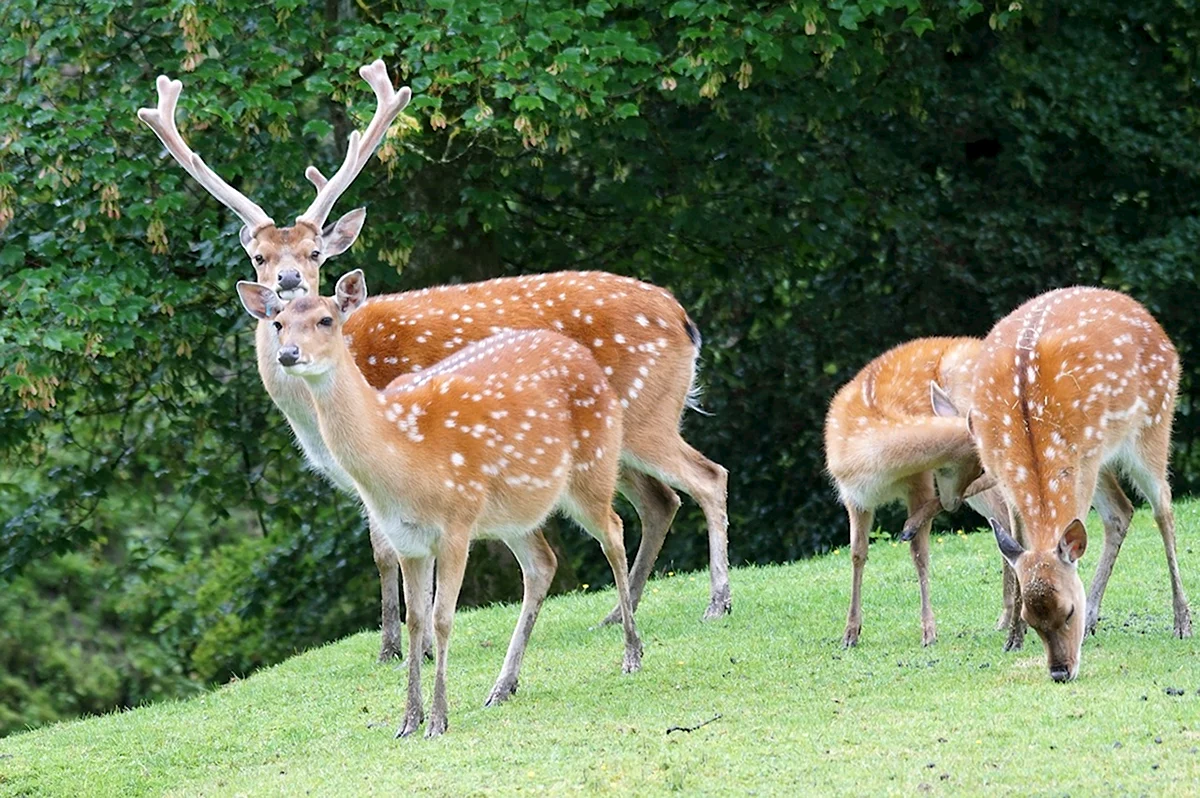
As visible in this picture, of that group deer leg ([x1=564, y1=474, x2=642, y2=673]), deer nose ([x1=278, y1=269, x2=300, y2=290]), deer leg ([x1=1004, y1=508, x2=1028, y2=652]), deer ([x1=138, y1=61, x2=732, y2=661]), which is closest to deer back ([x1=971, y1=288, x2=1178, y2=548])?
deer leg ([x1=1004, y1=508, x2=1028, y2=652])

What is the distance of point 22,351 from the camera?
11078mm

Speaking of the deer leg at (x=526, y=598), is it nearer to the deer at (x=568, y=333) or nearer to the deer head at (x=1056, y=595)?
the deer at (x=568, y=333)

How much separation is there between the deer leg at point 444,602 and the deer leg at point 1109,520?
9.09ft

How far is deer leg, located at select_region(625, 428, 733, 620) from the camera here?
30.7 ft

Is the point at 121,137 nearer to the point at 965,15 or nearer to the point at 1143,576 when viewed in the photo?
the point at 965,15

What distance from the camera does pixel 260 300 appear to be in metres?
7.41

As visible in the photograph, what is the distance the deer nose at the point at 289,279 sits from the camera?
8219 millimetres

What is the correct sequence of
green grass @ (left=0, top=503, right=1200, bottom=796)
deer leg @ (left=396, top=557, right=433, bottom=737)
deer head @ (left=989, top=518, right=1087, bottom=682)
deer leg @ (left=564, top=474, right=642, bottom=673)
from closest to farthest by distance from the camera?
green grass @ (left=0, top=503, right=1200, bottom=796)
deer head @ (left=989, top=518, right=1087, bottom=682)
deer leg @ (left=396, top=557, right=433, bottom=737)
deer leg @ (left=564, top=474, right=642, bottom=673)

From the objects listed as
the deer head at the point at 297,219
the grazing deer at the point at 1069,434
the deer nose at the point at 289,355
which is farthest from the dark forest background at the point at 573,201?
the deer nose at the point at 289,355

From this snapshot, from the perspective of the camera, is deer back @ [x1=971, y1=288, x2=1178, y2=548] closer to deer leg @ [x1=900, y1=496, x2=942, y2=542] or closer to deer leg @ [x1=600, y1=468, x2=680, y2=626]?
deer leg @ [x1=900, y1=496, x2=942, y2=542]

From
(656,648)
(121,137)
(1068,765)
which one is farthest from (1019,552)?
(121,137)

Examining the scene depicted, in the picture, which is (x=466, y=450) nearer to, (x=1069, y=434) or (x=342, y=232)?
(x=342, y=232)

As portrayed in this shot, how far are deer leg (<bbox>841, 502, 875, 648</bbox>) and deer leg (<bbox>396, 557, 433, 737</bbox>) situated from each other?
2.00m

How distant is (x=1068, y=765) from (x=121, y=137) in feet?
27.7
